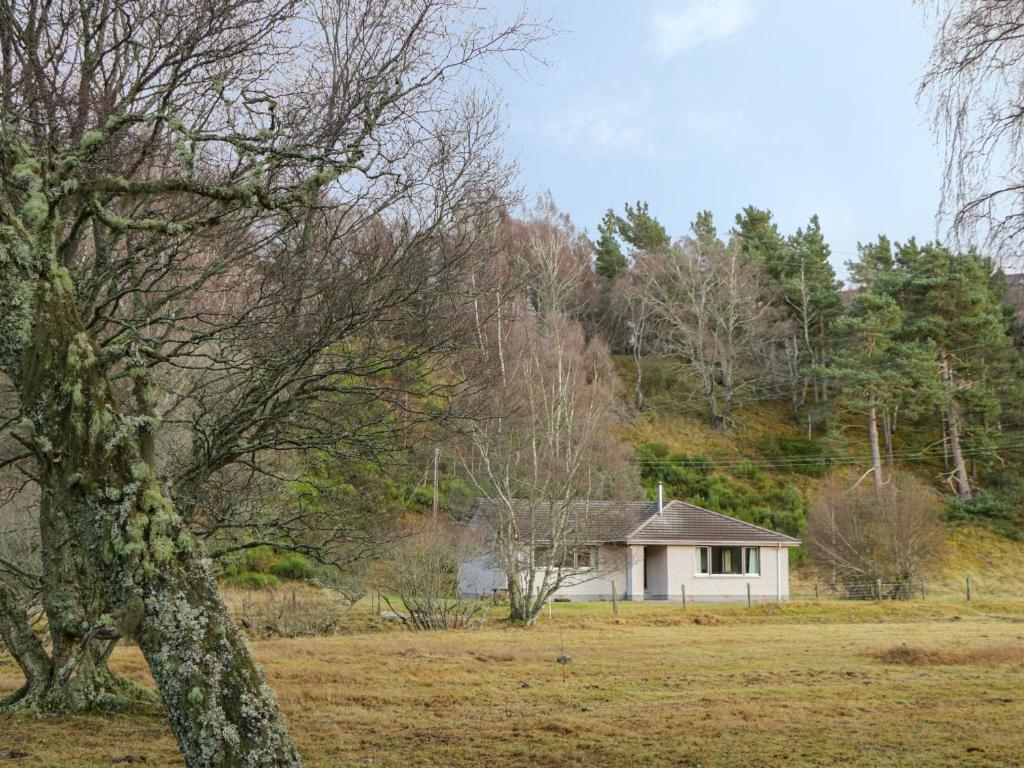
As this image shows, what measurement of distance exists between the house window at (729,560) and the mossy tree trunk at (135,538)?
36.1 m

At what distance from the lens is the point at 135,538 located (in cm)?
409

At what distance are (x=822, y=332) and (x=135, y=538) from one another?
2117 inches

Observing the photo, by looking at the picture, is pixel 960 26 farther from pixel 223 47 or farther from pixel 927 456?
pixel 927 456

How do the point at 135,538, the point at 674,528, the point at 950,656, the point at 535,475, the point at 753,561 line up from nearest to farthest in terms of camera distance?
the point at 135,538
the point at 950,656
the point at 535,475
the point at 674,528
the point at 753,561

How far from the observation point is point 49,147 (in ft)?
20.4

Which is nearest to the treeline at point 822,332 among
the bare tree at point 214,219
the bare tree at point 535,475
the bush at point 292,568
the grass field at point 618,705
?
the bare tree at point 535,475

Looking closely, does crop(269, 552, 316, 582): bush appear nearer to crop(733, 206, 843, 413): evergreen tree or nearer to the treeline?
the treeline

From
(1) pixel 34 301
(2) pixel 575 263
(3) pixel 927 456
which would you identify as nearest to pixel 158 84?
(1) pixel 34 301

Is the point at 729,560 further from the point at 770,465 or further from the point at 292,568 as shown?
the point at 292,568

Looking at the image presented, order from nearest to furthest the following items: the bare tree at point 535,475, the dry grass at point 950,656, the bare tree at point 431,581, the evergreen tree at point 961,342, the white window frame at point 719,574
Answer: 1. the dry grass at point 950,656
2. the bare tree at point 431,581
3. the bare tree at point 535,475
4. the white window frame at point 719,574
5. the evergreen tree at point 961,342

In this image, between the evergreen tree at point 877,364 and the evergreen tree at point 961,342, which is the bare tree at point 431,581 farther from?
the evergreen tree at point 961,342

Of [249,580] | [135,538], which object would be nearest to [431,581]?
[249,580]

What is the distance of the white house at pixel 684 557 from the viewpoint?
3731cm

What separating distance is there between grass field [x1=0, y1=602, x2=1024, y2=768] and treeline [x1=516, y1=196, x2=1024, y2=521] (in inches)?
812
